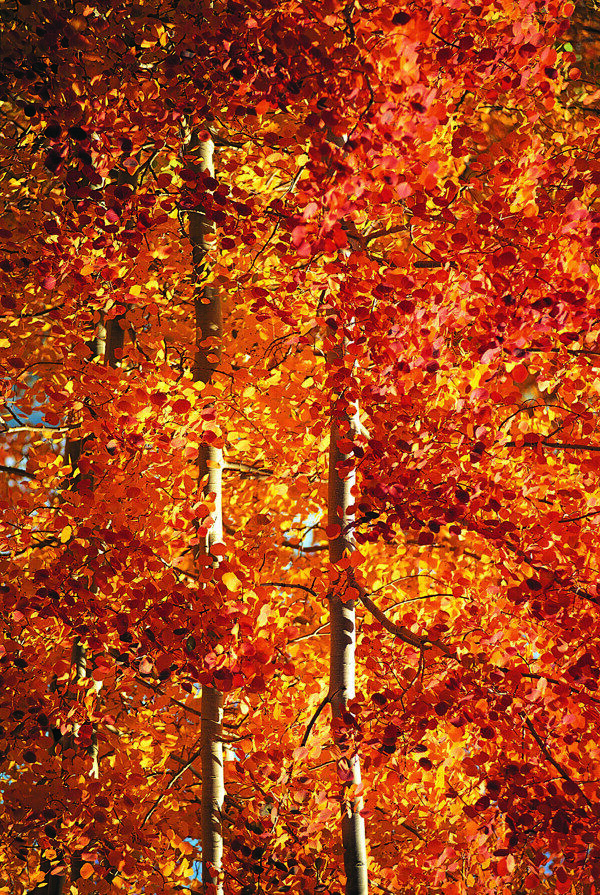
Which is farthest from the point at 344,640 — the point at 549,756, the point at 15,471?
the point at 15,471

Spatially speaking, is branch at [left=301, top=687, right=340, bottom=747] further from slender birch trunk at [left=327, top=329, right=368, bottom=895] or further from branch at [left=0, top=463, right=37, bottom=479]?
branch at [left=0, top=463, right=37, bottom=479]

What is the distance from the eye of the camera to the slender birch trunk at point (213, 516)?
14.4 ft

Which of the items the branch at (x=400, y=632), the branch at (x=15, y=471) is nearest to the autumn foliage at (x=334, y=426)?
the branch at (x=400, y=632)

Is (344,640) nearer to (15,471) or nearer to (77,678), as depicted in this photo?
(77,678)

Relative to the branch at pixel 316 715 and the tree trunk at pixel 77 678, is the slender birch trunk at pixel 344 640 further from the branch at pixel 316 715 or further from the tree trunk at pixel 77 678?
the tree trunk at pixel 77 678

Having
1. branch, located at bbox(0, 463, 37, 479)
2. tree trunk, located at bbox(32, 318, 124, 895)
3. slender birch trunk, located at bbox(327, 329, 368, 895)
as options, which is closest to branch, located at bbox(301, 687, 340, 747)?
slender birch trunk, located at bbox(327, 329, 368, 895)

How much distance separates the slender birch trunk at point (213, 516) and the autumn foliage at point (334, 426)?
0.03 metres

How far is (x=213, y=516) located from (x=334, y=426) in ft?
3.14

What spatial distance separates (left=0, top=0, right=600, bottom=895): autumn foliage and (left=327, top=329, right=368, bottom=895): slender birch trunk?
0.03m

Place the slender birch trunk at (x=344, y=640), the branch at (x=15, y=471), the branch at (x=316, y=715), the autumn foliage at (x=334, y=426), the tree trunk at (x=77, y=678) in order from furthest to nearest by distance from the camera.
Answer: the branch at (x=15, y=471)
the tree trunk at (x=77, y=678)
the branch at (x=316, y=715)
the slender birch trunk at (x=344, y=640)
the autumn foliage at (x=334, y=426)

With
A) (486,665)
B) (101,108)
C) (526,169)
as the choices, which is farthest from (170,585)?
(526,169)

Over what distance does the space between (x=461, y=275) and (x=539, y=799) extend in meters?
3.07

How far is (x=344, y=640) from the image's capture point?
435 cm

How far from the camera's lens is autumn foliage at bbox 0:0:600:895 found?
3.97 m
